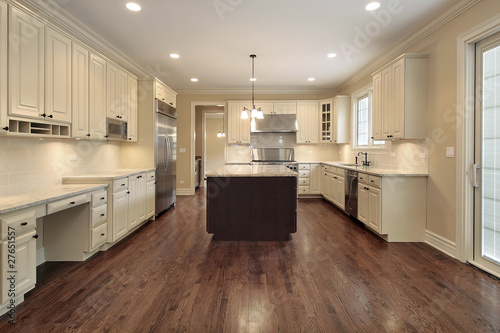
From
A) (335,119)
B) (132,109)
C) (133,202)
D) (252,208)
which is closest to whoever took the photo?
(252,208)

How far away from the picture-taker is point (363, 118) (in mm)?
5961

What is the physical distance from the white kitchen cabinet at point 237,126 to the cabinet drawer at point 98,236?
4.24 m

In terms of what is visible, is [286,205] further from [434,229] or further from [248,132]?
[248,132]

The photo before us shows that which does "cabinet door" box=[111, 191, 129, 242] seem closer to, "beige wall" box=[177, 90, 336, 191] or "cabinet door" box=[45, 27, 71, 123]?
"cabinet door" box=[45, 27, 71, 123]

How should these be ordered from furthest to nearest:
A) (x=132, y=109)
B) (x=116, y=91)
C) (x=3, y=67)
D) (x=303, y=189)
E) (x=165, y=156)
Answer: (x=303, y=189) → (x=165, y=156) → (x=132, y=109) → (x=116, y=91) → (x=3, y=67)

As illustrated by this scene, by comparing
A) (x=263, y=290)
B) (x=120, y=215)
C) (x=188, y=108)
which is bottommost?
(x=263, y=290)

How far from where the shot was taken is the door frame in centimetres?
287

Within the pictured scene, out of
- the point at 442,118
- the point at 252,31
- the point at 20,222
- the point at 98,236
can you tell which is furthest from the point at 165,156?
the point at 442,118

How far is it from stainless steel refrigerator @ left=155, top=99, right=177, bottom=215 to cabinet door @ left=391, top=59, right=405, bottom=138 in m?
3.88

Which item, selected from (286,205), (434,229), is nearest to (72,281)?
(286,205)

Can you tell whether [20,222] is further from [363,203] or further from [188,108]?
[188,108]

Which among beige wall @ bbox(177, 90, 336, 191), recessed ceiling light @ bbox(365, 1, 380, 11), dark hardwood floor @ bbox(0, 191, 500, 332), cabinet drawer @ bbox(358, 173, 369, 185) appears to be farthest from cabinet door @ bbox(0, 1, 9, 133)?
beige wall @ bbox(177, 90, 336, 191)

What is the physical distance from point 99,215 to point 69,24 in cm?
238

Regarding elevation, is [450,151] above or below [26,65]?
below
